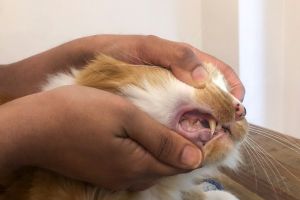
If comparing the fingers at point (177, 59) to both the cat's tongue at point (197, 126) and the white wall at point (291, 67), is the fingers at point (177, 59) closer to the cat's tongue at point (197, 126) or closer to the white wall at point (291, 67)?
the cat's tongue at point (197, 126)

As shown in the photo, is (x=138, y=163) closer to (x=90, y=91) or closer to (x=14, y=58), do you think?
(x=90, y=91)

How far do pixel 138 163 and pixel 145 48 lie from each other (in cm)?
23

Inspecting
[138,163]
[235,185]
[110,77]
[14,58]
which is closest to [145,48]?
[110,77]

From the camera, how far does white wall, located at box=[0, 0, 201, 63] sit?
50.7 inches

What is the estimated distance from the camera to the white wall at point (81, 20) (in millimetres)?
1288

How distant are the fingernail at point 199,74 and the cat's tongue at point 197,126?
5 centimetres

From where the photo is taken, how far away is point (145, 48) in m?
0.73

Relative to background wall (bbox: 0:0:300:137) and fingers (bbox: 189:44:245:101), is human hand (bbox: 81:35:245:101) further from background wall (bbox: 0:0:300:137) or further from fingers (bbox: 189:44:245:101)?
background wall (bbox: 0:0:300:137)

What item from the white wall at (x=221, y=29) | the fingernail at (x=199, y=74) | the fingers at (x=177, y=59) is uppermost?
the fingers at (x=177, y=59)

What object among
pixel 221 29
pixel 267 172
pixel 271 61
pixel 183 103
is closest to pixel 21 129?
pixel 183 103

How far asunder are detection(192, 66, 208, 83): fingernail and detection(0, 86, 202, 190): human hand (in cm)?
10

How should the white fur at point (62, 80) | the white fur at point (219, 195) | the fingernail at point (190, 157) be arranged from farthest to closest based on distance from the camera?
the white fur at point (219, 195) < the white fur at point (62, 80) < the fingernail at point (190, 157)

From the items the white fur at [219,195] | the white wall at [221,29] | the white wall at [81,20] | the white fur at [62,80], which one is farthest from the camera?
the white wall at [221,29]

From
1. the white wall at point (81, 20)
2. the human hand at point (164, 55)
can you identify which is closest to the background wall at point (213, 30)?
the white wall at point (81, 20)
